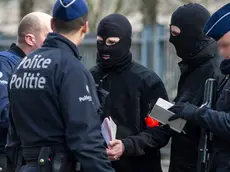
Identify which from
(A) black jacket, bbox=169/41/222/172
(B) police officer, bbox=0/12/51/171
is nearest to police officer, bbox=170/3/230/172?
(A) black jacket, bbox=169/41/222/172

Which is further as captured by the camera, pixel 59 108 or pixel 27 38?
pixel 27 38

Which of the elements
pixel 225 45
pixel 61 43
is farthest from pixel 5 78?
pixel 225 45

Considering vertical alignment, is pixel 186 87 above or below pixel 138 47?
above

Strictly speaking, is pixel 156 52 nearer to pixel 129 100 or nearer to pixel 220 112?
pixel 129 100

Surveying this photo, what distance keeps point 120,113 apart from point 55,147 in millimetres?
1161

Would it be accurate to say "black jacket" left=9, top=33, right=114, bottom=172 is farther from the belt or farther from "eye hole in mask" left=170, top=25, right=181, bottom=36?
"eye hole in mask" left=170, top=25, right=181, bottom=36

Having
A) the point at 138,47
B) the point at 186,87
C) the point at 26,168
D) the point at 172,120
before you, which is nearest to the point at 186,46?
the point at 186,87

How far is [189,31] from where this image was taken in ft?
17.3

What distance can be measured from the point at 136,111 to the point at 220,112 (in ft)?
2.92

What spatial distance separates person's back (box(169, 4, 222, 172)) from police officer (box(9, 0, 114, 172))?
1.09 meters

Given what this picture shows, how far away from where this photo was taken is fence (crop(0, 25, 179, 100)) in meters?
13.3

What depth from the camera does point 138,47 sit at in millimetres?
13523

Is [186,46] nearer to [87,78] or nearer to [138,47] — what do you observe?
[87,78]

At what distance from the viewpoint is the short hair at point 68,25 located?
434cm
